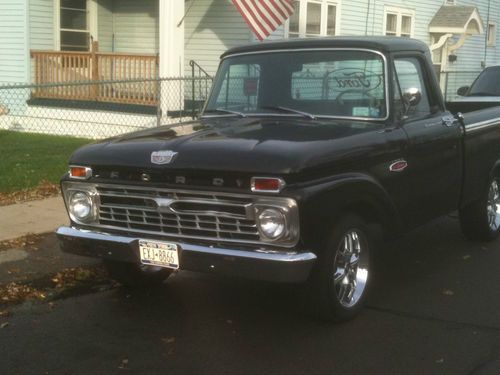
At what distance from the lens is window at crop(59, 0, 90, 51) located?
1789 cm

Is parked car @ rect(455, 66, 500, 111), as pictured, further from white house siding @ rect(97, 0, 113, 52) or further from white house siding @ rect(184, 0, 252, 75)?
white house siding @ rect(97, 0, 113, 52)

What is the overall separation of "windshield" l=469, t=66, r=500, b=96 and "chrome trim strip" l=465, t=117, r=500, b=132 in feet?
19.4

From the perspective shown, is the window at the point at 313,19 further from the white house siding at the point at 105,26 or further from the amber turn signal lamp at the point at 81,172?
the amber turn signal lamp at the point at 81,172

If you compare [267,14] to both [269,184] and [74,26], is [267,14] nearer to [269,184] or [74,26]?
[74,26]

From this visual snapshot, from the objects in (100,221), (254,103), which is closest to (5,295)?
(100,221)

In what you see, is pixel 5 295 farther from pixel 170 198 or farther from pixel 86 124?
pixel 86 124

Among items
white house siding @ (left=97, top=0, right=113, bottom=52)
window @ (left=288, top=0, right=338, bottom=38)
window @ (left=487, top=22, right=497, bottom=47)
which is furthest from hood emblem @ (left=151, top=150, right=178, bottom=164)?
window @ (left=487, top=22, right=497, bottom=47)

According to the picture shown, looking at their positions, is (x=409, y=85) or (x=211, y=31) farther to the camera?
(x=211, y=31)

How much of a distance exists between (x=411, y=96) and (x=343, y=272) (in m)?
1.54

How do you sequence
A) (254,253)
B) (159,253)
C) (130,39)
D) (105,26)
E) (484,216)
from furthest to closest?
(105,26) < (130,39) < (484,216) < (159,253) < (254,253)

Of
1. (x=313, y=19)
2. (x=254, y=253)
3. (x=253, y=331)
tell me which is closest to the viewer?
(x=254, y=253)

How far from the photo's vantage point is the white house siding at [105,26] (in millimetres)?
18906

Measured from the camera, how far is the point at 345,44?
5.99m

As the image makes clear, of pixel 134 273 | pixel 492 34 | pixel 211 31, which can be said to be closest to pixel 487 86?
pixel 211 31
